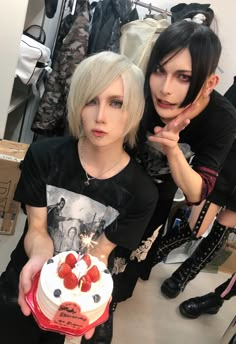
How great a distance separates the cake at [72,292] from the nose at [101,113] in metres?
0.33

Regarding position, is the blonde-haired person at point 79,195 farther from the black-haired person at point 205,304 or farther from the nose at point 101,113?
the black-haired person at point 205,304

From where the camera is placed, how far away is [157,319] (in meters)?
1.65

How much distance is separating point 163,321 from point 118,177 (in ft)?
3.11

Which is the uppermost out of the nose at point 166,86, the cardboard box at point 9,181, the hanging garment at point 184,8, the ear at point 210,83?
the hanging garment at point 184,8

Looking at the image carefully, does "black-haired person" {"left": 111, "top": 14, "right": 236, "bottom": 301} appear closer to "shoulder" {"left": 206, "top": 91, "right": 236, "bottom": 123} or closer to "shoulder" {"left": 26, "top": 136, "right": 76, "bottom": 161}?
"shoulder" {"left": 206, "top": 91, "right": 236, "bottom": 123}

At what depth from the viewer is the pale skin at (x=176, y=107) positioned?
91 centimetres

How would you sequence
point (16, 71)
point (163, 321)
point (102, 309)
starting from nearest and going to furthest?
1. point (102, 309)
2. point (163, 321)
3. point (16, 71)

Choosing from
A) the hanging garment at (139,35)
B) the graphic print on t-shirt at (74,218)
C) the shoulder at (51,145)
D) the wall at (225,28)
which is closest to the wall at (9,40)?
the hanging garment at (139,35)

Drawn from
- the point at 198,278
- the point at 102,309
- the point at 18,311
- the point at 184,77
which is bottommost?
the point at 198,278

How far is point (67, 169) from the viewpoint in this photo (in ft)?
3.28

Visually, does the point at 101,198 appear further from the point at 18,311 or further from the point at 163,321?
the point at 163,321

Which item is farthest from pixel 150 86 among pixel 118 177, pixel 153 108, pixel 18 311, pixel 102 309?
pixel 18 311

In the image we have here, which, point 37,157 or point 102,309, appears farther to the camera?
point 37,157

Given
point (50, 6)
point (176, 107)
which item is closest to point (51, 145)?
point (176, 107)
